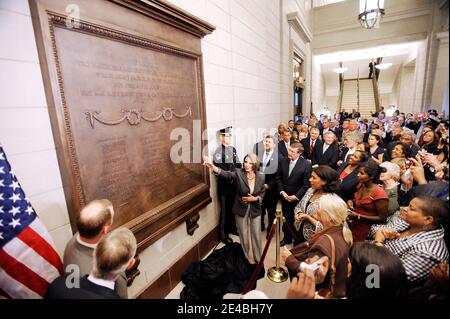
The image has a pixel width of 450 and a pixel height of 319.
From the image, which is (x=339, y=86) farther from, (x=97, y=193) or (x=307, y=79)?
(x=97, y=193)

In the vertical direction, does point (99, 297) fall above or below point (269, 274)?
above

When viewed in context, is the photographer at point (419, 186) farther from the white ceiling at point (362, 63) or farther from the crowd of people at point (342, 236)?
the white ceiling at point (362, 63)

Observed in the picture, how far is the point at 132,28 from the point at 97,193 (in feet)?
5.39

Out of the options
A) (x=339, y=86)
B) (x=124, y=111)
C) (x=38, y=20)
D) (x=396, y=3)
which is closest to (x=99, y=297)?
(x=124, y=111)

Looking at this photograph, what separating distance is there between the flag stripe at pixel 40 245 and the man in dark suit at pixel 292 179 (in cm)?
A: 299

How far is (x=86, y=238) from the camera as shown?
1562 mm

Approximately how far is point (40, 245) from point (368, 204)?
10.2ft

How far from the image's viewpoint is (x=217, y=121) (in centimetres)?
388

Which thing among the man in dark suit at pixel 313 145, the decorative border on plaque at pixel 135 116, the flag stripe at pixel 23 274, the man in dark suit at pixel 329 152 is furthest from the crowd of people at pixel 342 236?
the man in dark suit at pixel 313 145

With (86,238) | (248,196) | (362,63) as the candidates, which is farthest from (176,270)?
(362,63)

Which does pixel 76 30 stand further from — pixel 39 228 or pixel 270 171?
pixel 270 171

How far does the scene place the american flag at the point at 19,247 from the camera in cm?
135

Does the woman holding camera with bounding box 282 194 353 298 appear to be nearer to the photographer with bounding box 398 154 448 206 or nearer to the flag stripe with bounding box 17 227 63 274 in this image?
the photographer with bounding box 398 154 448 206

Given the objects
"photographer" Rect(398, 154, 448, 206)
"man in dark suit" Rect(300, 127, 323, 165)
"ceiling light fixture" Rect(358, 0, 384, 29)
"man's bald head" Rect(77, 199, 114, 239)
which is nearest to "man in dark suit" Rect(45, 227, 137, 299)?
"man's bald head" Rect(77, 199, 114, 239)
